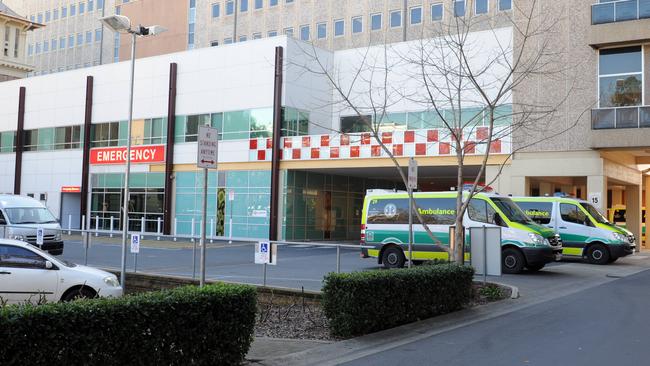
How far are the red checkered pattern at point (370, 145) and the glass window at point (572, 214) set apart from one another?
4.95 metres

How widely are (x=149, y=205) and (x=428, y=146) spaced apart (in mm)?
18232

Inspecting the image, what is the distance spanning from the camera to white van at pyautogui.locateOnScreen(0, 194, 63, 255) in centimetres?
1908

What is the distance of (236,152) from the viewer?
34.2 meters

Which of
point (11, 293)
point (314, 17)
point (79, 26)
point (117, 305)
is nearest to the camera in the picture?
point (117, 305)

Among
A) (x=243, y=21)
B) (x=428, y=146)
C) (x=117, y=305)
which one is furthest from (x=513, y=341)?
(x=243, y=21)

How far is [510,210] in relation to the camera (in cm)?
1833

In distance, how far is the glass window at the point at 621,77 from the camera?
82.6ft

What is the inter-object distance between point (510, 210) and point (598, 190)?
30.5 ft

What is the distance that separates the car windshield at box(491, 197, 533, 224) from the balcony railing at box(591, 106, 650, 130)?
360 inches

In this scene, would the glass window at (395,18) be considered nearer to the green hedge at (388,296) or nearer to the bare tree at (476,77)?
the bare tree at (476,77)

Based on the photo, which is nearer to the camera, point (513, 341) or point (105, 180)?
point (513, 341)

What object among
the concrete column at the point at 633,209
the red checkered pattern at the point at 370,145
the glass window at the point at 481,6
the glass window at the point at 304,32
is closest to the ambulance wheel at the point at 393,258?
the red checkered pattern at the point at 370,145

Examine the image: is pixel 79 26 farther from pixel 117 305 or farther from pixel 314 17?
pixel 117 305

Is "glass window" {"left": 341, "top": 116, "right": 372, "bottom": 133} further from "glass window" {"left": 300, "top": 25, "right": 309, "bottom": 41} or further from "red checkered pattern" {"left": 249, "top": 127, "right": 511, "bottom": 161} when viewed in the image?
"glass window" {"left": 300, "top": 25, "right": 309, "bottom": 41}
